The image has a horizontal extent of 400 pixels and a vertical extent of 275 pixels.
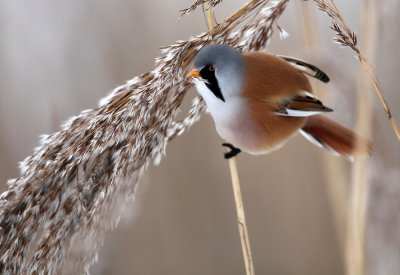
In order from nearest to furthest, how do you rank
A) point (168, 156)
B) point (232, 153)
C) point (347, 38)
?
point (347, 38)
point (232, 153)
point (168, 156)

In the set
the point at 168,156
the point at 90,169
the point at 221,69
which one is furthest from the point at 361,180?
the point at 168,156

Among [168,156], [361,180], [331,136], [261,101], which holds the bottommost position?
[361,180]

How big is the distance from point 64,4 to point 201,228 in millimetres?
1084

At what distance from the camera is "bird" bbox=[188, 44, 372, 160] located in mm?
1146

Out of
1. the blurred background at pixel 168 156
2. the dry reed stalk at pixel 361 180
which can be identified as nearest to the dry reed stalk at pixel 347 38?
the dry reed stalk at pixel 361 180

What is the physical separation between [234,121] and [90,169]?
320mm

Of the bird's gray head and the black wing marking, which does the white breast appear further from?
the black wing marking

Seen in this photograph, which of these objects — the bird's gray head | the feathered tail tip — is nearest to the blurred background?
the feathered tail tip

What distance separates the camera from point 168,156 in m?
2.40

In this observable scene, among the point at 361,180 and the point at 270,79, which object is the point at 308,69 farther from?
the point at 361,180

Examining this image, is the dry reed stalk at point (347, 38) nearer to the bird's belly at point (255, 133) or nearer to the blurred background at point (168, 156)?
the bird's belly at point (255, 133)

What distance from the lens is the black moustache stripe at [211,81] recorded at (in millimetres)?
1113

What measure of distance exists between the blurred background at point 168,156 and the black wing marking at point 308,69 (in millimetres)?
895

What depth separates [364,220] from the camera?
1.12 metres
